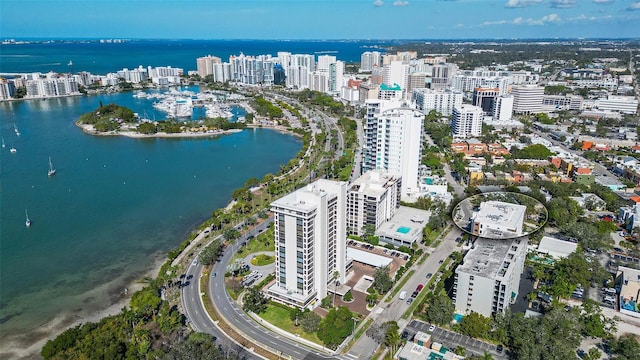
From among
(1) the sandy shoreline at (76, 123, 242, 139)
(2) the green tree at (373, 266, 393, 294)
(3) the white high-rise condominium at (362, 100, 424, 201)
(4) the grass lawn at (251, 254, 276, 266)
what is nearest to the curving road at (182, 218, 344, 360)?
(4) the grass lawn at (251, 254, 276, 266)

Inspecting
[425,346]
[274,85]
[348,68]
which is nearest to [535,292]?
[425,346]

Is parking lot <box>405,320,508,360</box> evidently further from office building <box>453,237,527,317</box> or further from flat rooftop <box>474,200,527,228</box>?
flat rooftop <box>474,200,527,228</box>

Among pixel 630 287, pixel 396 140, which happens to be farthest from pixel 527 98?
pixel 630 287

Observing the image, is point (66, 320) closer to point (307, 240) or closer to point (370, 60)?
point (307, 240)

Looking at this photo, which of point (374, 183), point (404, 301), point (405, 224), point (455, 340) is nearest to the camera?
point (455, 340)

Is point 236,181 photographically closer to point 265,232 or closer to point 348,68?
point 265,232

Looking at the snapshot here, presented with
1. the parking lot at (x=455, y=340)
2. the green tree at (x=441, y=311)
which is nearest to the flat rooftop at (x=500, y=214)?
the green tree at (x=441, y=311)
